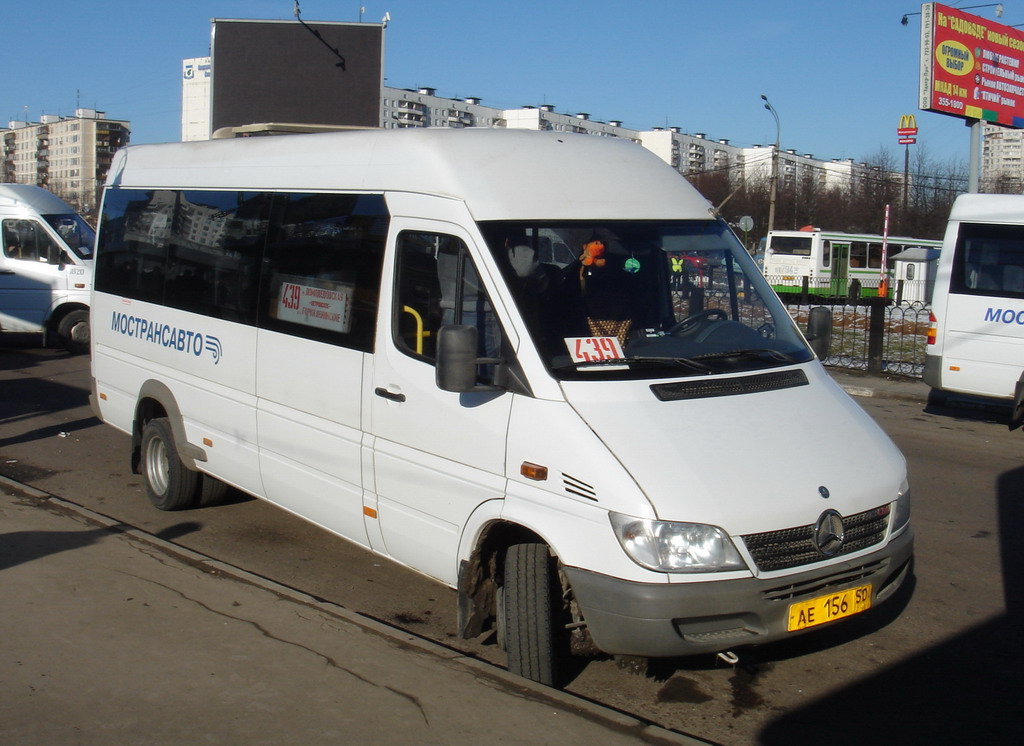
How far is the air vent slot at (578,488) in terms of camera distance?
13.6 feet

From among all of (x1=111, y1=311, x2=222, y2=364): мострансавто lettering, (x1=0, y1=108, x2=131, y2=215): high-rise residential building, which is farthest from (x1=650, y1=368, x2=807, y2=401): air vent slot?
(x1=0, y1=108, x2=131, y2=215): high-rise residential building

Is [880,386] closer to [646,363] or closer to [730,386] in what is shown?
[730,386]

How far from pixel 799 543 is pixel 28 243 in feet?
54.8

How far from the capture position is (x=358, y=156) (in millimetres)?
5695

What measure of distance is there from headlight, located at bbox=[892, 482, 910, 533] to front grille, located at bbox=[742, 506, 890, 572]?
18 cm

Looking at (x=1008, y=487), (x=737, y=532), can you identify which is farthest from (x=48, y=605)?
(x=1008, y=487)

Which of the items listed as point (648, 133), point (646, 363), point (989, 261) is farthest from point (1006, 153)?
point (646, 363)

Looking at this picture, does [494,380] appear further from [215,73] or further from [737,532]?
[215,73]

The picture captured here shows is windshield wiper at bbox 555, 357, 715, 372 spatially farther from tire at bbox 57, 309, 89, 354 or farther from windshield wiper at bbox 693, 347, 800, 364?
tire at bbox 57, 309, 89, 354

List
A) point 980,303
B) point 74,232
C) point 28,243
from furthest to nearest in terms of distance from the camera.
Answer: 1. point 74,232
2. point 28,243
3. point 980,303

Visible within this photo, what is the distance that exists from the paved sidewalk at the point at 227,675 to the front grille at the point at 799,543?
0.79m

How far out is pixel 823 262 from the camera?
137 ft

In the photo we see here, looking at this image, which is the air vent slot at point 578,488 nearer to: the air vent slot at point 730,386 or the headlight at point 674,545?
the headlight at point 674,545

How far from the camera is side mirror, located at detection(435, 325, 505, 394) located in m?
4.41
